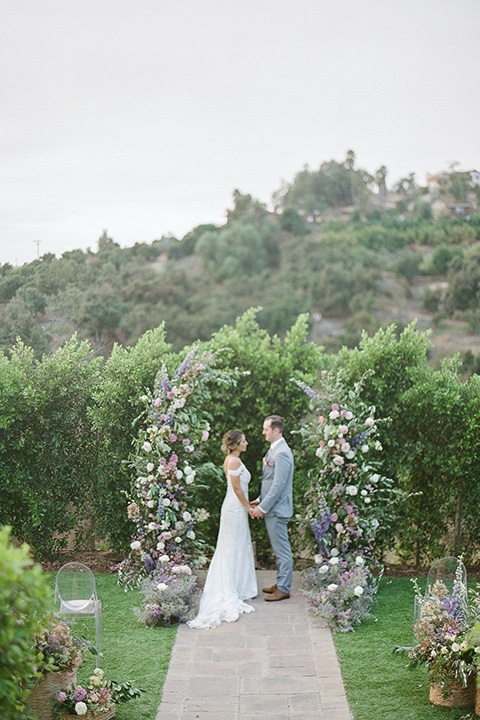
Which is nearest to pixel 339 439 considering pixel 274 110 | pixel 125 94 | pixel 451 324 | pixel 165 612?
pixel 165 612

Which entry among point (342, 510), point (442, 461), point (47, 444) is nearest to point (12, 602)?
point (342, 510)

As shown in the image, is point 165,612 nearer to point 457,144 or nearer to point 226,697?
point 226,697

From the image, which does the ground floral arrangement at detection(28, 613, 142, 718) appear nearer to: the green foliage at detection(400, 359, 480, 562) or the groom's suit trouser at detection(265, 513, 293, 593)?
the groom's suit trouser at detection(265, 513, 293, 593)

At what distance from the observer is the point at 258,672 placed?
18.5 feet

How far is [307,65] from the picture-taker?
1952 cm

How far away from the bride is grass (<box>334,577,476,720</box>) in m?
1.14

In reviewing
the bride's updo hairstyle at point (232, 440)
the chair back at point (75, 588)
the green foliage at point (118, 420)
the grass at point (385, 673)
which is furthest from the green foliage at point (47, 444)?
the grass at point (385, 673)

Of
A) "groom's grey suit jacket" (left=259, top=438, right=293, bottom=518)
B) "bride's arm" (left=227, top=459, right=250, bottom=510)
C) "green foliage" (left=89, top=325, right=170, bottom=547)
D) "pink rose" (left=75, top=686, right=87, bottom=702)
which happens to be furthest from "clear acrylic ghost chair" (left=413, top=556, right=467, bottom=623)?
"green foliage" (left=89, top=325, right=170, bottom=547)

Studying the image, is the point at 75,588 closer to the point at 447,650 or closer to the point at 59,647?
the point at 59,647

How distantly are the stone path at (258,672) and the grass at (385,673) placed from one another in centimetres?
11

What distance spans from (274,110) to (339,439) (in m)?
20.0

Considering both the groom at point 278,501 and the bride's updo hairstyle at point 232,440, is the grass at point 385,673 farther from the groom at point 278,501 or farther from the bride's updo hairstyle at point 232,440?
the bride's updo hairstyle at point 232,440

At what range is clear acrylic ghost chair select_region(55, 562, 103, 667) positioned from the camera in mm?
5703

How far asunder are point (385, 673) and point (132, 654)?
1957 millimetres
